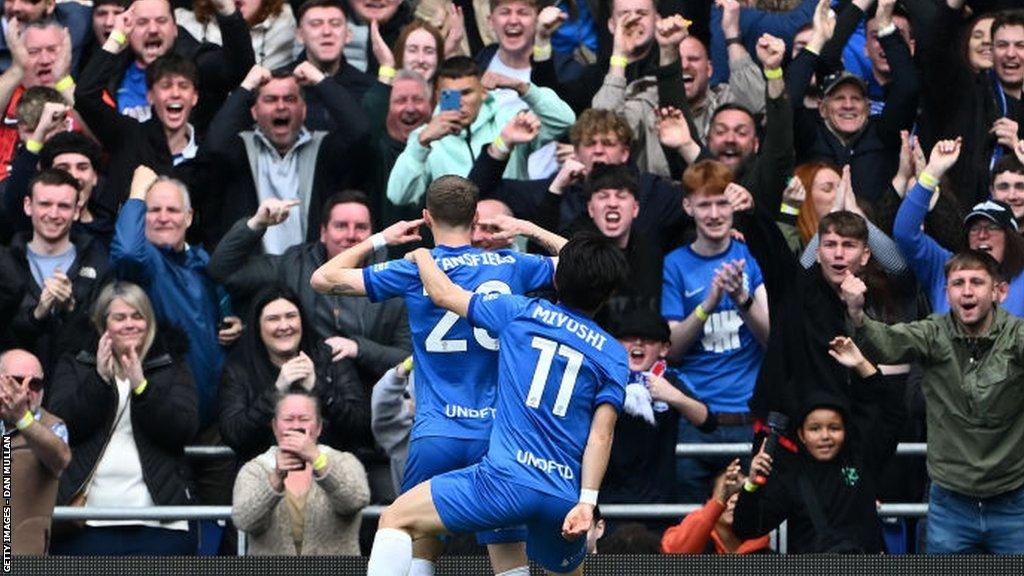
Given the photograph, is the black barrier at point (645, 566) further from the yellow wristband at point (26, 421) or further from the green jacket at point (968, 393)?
the yellow wristband at point (26, 421)

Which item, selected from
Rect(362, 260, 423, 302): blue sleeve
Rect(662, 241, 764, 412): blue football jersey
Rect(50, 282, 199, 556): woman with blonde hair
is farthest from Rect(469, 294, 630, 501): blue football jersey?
Rect(662, 241, 764, 412): blue football jersey

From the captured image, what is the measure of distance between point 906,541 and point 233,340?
4119 mm

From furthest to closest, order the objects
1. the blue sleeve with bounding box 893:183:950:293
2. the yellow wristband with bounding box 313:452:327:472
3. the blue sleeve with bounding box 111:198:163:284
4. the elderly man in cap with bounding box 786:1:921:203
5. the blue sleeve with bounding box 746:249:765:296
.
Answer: the elderly man in cap with bounding box 786:1:921:203
the blue sleeve with bounding box 746:249:765:296
the blue sleeve with bounding box 111:198:163:284
the blue sleeve with bounding box 893:183:950:293
the yellow wristband with bounding box 313:452:327:472

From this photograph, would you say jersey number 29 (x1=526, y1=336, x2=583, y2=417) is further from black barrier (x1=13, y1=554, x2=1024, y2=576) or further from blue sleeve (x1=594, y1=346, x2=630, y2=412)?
black barrier (x1=13, y1=554, x2=1024, y2=576)

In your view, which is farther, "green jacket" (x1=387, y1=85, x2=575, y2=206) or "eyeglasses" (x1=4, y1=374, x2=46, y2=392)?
"green jacket" (x1=387, y1=85, x2=575, y2=206)

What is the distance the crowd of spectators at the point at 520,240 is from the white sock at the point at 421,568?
111 cm

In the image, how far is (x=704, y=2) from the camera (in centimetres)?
1741

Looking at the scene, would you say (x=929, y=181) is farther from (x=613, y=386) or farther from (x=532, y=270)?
(x=613, y=386)

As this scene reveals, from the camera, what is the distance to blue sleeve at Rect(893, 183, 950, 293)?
14.4 m

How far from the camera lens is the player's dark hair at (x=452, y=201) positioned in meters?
11.5

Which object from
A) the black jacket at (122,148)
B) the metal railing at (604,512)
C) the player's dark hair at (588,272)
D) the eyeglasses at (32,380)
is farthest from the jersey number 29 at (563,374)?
the black jacket at (122,148)

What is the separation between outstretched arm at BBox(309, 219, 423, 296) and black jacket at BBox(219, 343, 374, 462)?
6.93 ft

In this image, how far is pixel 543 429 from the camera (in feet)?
35.3

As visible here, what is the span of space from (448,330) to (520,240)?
3.28 metres
